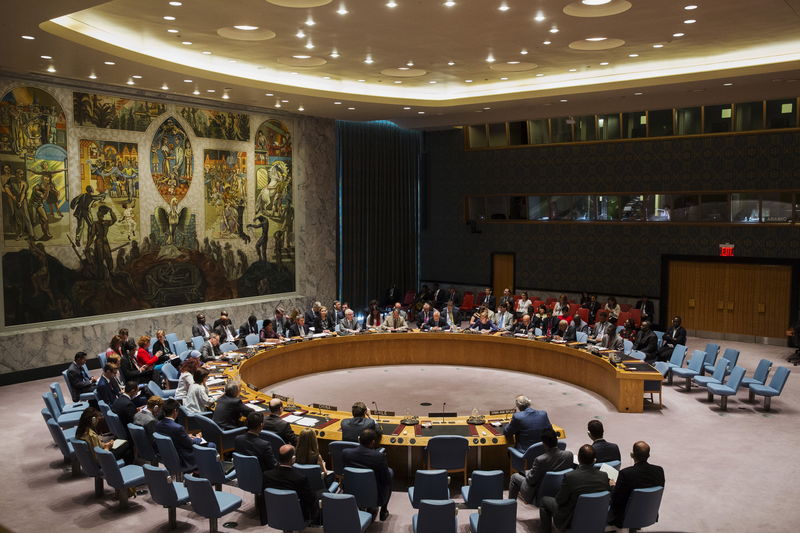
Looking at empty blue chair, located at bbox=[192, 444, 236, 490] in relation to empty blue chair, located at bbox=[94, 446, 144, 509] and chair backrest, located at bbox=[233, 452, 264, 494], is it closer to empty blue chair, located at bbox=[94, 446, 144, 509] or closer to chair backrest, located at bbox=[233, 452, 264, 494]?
chair backrest, located at bbox=[233, 452, 264, 494]

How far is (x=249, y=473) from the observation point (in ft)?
23.0

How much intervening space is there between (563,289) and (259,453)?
49.2ft

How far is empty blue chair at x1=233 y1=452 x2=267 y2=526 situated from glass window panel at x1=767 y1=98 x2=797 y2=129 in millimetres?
15351

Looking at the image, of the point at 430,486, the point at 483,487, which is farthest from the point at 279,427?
the point at 483,487

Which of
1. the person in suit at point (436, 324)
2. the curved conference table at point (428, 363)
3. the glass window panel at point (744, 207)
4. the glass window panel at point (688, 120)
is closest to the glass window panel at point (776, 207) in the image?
the glass window panel at point (744, 207)

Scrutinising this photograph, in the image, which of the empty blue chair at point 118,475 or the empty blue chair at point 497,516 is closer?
the empty blue chair at point 497,516

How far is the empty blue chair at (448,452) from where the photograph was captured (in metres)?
7.61

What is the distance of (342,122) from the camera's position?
20.1 meters

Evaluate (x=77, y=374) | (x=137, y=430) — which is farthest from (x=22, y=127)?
(x=137, y=430)

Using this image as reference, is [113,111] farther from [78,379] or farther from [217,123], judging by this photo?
[78,379]

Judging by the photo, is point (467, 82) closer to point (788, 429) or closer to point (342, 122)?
point (342, 122)

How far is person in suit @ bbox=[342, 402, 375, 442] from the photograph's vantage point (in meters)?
7.61

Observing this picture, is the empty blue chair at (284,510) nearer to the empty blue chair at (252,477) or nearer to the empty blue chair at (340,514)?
the empty blue chair at (340,514)

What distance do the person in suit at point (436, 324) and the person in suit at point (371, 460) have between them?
8.63 metres
